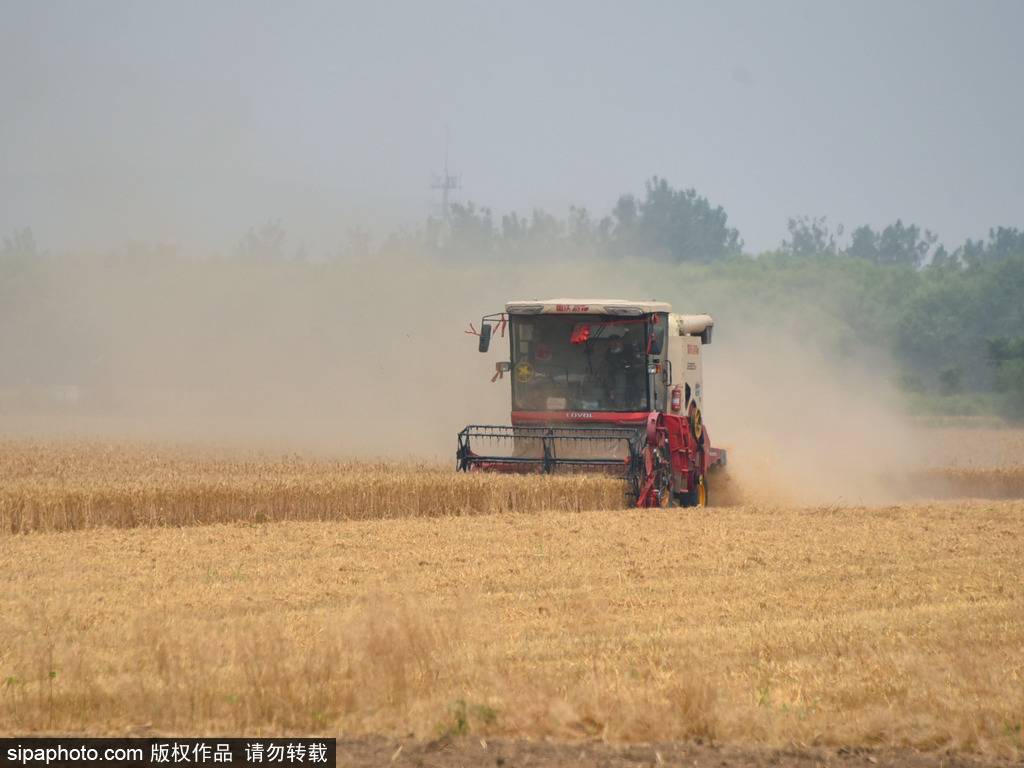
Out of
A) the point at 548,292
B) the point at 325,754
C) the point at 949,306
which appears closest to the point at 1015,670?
the point at 325,754

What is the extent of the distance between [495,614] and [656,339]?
6959 mm

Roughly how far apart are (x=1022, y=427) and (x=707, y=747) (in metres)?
35.9

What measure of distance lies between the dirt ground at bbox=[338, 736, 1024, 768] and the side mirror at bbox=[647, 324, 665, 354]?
9.11m

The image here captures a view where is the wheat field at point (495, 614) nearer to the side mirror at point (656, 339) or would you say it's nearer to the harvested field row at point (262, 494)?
the harvested field row at point (262, 494)

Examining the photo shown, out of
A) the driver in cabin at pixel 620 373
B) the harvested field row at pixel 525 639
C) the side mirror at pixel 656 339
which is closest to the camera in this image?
the harvested field row at pixel 525 639

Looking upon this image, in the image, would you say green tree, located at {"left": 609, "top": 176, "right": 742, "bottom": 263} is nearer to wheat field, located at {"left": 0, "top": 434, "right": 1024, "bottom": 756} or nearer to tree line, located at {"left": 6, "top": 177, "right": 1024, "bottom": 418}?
tree line, located at {"left": 6, "top": 177, "right": 1024, "bottom": 418}

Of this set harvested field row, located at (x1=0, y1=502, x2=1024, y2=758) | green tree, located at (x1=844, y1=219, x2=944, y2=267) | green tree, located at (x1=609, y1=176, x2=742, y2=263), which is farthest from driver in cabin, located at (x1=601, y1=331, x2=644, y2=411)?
green tree, located at (x1=844, y1=219, x2=944, y2=267)

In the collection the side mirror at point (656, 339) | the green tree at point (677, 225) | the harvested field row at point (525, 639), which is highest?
the green tree at point (677, 225)

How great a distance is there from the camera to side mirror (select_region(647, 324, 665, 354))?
1352 centimetres

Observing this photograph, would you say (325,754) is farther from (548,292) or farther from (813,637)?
(548,292)

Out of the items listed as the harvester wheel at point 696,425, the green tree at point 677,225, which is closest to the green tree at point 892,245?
the green tree at point 677,225

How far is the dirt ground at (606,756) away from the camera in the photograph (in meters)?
4.48

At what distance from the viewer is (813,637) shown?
6461 mm

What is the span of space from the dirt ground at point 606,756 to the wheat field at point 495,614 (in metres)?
0.11
